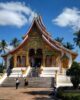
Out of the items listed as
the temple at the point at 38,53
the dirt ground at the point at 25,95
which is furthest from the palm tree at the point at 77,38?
the dirt ground at the point at 25,95

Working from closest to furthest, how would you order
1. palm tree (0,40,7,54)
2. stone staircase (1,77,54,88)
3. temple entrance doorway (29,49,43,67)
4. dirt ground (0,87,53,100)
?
dirt ground (0,87,53,100) < stone staircase (1,77,54,88) < temple entrance doorway (29,49,43,67) < palm tree (0,40,7,54)

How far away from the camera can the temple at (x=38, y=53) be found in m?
54.6

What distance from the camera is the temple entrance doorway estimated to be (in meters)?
56.1

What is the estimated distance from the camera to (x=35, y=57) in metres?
56.2

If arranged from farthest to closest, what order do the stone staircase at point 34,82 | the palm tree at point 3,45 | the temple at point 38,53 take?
1. the palm tree at point 3,45
2. the temple at point 38,53
3. the stone staircase at point 34,82

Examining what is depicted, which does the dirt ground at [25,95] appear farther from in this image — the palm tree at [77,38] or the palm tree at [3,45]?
the palm tree at [3,45]

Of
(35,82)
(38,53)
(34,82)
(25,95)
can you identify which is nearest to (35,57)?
(38,53)

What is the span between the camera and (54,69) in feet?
174

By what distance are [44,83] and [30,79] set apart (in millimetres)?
3393

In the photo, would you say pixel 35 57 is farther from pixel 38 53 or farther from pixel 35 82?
pixel 35 82

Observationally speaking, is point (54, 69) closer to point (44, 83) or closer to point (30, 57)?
point (30, 57)

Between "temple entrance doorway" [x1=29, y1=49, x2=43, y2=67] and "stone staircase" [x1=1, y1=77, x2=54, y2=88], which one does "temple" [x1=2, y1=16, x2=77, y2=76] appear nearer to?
"temple entrance doorway" [x1=29, y1=49, x2=43, y2=67]

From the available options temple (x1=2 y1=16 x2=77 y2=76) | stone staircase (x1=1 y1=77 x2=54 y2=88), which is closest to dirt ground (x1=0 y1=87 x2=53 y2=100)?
stone staircase (x1=1 y1=77 x2=54 y2=88)

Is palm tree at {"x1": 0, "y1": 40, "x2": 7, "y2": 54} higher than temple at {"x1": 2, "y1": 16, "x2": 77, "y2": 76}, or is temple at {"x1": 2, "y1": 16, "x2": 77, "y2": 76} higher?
palm tree at {"x1": 0, "y1": 40, "x2": 7, "y2": 54}
